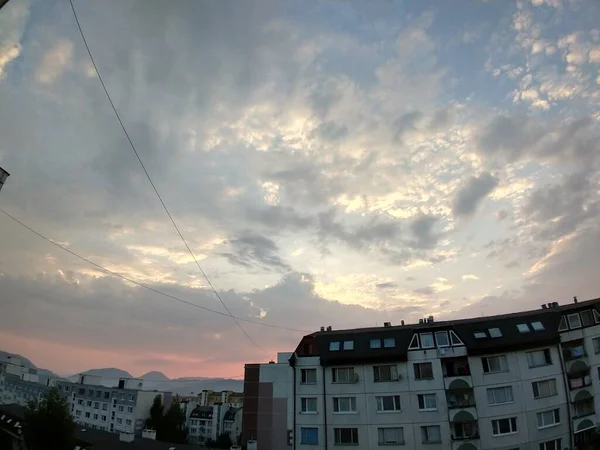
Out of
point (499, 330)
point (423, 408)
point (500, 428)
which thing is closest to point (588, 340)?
point (499, 330)

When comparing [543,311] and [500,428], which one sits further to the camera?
Result: [543,311]

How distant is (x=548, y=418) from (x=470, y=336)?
37.1 feet

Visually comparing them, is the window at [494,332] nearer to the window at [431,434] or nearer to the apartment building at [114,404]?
the window at [431,434]

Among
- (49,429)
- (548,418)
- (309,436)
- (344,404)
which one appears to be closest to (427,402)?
(344,404)

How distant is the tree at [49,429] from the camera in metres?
40.0

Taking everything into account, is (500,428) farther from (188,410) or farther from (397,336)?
(188,410)

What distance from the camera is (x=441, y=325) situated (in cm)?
4466

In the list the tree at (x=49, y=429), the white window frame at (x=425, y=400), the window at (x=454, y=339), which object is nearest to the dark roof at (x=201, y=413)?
the tree at (x=49, y=429)

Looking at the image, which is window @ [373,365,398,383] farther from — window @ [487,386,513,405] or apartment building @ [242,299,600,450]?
window @ [487,386,513,405]

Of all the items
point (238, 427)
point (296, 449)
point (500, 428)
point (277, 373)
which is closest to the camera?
point (500, 428)

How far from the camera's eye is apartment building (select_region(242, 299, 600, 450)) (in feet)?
135

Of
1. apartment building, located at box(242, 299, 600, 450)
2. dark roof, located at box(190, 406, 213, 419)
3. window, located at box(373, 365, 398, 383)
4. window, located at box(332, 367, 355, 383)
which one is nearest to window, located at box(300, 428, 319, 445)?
apartment building, located at box(242, 299, 600, 450)

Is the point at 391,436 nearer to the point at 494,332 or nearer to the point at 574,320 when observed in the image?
the point at 494,332

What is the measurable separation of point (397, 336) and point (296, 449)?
56.6 ft
